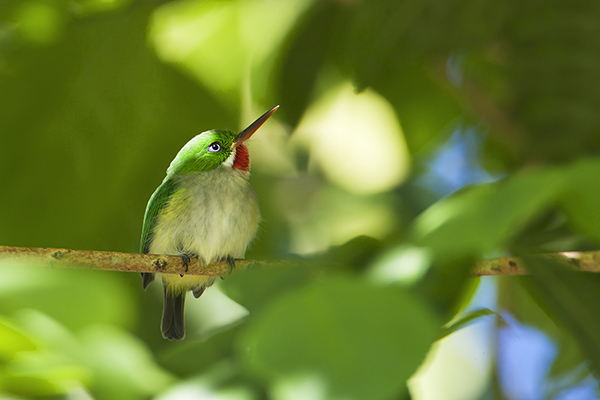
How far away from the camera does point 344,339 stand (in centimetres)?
45

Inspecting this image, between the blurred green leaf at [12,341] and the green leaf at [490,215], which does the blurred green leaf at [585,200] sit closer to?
the green leaf at [490,215]

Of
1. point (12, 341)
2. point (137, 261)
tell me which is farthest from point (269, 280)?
point (12, 341)

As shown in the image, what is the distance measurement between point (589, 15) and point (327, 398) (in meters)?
0.82

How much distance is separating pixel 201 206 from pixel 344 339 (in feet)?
1.98

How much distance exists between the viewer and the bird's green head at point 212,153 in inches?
39.2

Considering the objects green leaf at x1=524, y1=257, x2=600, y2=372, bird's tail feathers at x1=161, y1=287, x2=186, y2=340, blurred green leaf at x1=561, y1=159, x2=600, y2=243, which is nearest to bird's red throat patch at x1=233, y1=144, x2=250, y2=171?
bird's tail feathers at x1=161, y1=287, x2=186, y2=340

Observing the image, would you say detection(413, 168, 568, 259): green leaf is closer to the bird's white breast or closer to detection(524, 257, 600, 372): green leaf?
detection(524, 257, 600, 372): green leaf

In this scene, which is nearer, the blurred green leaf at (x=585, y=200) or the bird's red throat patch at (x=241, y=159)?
the blurred green leaf at (x=585, y=200)

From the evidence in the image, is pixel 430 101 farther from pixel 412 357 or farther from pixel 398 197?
pixel 412 357

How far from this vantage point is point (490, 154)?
4.62ft

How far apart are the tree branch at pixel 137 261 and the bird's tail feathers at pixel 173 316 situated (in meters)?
0.22

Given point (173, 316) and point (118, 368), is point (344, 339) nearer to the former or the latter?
point (118, 368)

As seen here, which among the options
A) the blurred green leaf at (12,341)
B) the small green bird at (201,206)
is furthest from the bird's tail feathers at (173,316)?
the blurred green leaf at (12,341)

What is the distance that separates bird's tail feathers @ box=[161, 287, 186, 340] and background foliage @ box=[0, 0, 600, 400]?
2 cm
